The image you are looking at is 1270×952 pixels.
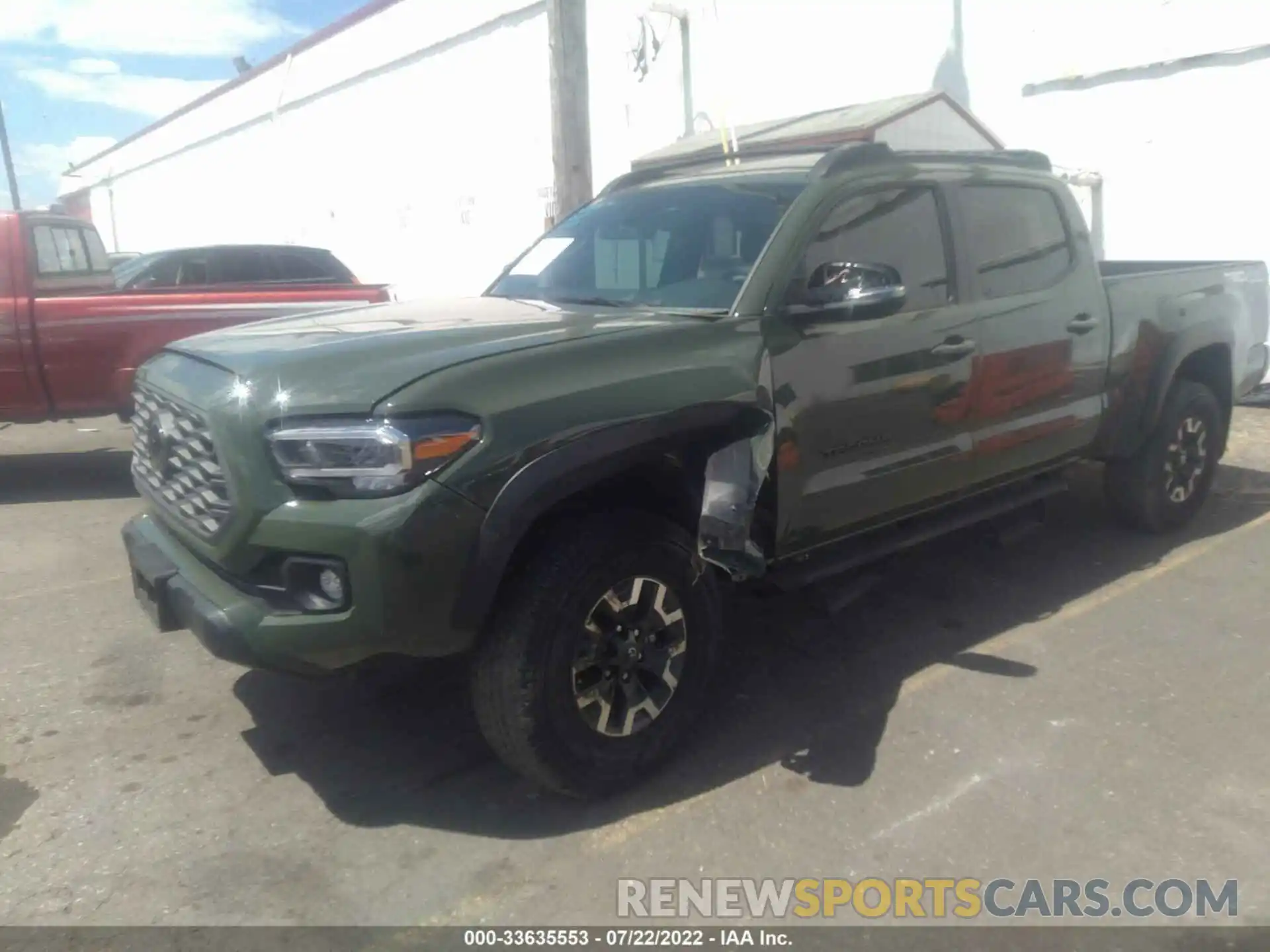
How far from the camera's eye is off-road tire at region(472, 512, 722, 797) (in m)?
3.00

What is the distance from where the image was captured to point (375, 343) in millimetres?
3133

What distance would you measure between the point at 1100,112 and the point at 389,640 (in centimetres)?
892

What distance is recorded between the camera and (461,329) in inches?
130

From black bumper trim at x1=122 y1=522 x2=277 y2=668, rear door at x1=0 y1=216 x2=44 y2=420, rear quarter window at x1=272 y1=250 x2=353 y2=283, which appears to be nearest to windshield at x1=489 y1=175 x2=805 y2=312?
black bumper trim at x1=122 y1=522 x2=277 y2=668

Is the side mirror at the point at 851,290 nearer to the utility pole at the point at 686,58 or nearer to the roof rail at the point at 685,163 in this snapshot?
the roof rail at the point at 685,163

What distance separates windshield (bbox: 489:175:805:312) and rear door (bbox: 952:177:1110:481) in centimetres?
94

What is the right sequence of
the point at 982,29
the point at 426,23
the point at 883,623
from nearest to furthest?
1. the point at 883,623
2. the point at 982,29
3. the point at 426,23

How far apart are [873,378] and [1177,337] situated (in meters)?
2.36

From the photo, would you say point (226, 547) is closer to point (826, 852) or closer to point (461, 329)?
point (461, 329)

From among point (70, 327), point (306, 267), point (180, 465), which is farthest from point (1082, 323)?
point (306, 267)

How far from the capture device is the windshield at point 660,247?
375cm

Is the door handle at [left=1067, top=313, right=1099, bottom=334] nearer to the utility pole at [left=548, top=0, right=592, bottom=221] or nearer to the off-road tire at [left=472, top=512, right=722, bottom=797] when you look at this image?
the off-road tire at [left=472, top=512, right=722, bottom=797]

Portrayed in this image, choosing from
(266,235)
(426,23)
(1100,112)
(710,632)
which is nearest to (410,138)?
(426,23)

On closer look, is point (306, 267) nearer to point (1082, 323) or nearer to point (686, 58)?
point (686, 58)
